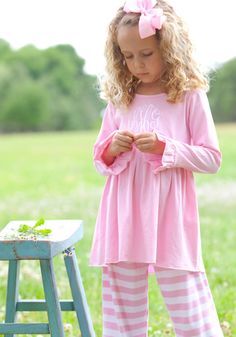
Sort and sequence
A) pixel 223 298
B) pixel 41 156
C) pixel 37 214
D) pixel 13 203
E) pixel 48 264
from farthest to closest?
1. pixel 41 156
2. pixel 13 203
3. pixel 37 214
4. pixel 223 298
5. pixel 48 264

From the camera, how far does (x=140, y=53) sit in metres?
2.95

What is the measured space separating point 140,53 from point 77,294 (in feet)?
3.36

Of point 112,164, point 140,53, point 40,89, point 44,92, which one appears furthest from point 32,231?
point 40,89

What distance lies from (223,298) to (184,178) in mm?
1740

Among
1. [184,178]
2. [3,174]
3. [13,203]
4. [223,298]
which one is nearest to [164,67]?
[184,178]

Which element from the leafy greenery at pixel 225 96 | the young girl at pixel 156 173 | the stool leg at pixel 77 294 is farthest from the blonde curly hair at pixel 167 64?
the leafy greenery at pixel 225 96

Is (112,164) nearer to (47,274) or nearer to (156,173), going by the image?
(156,173)

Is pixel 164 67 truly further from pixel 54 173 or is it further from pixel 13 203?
pixel 54 173

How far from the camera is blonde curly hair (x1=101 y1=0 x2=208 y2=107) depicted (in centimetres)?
294

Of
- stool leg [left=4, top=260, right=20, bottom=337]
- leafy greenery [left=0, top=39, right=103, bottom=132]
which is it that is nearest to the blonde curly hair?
stool leg [left=4, top=260, right=20, bottom=337]

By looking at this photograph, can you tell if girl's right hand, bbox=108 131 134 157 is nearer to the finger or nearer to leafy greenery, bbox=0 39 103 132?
the finger

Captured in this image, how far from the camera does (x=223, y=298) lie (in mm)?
4555

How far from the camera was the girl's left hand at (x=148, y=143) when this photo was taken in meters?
2.85

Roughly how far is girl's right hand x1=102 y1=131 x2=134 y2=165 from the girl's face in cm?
25
